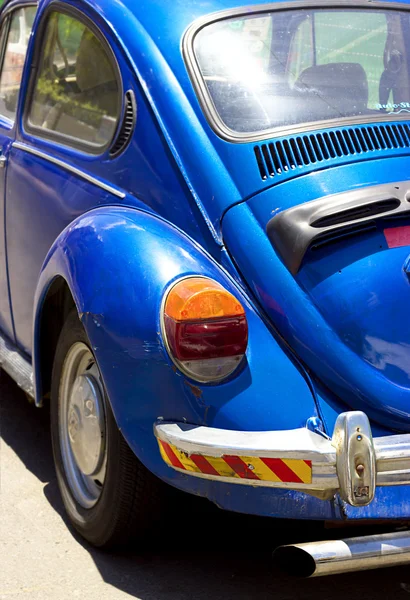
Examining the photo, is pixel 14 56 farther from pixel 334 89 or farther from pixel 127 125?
pixel 334 89

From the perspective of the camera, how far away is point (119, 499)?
126 inches

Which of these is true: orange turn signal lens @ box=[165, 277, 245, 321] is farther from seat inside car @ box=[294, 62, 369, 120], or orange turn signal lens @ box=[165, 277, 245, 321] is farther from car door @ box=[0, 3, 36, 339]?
car door @ box=[0, 3, 36, 339]

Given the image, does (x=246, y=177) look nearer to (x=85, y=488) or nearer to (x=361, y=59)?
(x=361, y=59)

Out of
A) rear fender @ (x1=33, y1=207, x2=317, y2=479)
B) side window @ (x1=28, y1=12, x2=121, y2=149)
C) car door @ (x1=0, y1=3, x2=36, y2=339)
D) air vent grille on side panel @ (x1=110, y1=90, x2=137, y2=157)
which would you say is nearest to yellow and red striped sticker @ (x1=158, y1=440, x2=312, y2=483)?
rear fender @ (x1=33, y1=207, x2=317, y2=479)

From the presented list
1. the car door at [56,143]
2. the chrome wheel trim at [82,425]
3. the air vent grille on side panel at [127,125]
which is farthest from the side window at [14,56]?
the chrome wheel trim at [82,425]

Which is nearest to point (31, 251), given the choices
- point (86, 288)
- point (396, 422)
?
point (86, 288)

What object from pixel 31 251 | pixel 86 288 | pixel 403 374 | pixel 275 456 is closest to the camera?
pixel 275 456

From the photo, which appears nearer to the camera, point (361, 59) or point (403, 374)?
point (403, 374)

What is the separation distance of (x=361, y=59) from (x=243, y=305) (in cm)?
126

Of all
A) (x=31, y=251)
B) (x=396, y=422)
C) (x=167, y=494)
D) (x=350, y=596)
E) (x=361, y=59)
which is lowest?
(x=350, y=596)

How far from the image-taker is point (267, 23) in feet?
11.7

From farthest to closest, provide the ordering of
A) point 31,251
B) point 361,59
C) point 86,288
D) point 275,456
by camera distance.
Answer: point 31,251, point 361,59, point 86,288, point 275,456

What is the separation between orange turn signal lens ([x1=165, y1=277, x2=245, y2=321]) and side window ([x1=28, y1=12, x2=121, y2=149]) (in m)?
0.97

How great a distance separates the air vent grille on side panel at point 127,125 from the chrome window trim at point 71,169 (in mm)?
133
